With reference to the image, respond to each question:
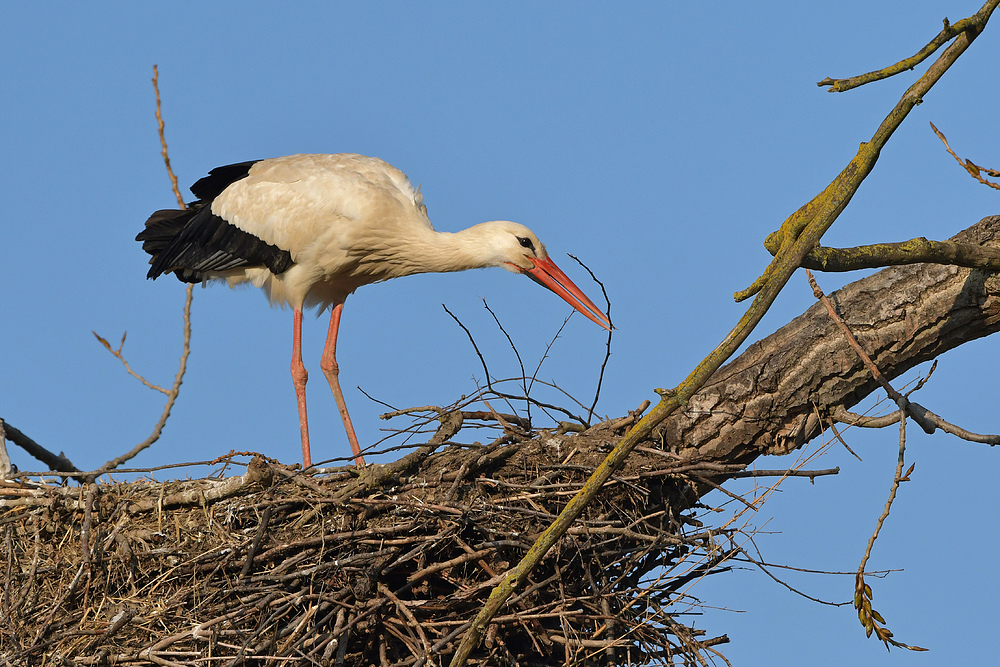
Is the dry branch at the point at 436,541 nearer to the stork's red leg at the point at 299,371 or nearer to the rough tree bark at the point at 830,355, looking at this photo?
the rough tree bark at the point at 830,355

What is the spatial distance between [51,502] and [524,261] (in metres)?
3.04

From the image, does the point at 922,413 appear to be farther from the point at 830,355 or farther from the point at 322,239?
the point at 322,239

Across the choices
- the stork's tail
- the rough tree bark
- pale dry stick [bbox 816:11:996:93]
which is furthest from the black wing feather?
pale dry stick [bbox 816:11:996:93]

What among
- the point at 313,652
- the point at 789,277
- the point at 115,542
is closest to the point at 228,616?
the point at 313,652

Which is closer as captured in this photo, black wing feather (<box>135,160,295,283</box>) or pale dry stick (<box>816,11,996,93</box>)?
pale dry stick (<box>816,11,996,93</box>)

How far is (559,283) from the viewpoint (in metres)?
6.45

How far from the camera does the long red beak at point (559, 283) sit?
6.34m

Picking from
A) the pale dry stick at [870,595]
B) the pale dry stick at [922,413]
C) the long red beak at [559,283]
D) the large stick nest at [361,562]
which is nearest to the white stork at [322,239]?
the long red beak at [559,283]

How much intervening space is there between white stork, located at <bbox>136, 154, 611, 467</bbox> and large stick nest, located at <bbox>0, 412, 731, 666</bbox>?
→ 1.77 meters

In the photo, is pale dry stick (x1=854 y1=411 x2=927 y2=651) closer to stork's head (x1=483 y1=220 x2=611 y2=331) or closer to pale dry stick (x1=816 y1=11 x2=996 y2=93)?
pale dry stick (x1=816 y1=11 x2=996 y2=93)

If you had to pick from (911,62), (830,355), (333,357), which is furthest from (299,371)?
(911,62)

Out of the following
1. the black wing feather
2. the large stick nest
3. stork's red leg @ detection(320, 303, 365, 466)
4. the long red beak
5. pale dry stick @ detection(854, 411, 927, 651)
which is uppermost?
the black wing feather

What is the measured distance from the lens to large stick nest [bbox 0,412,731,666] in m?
4.35

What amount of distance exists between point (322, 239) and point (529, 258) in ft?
4.24
